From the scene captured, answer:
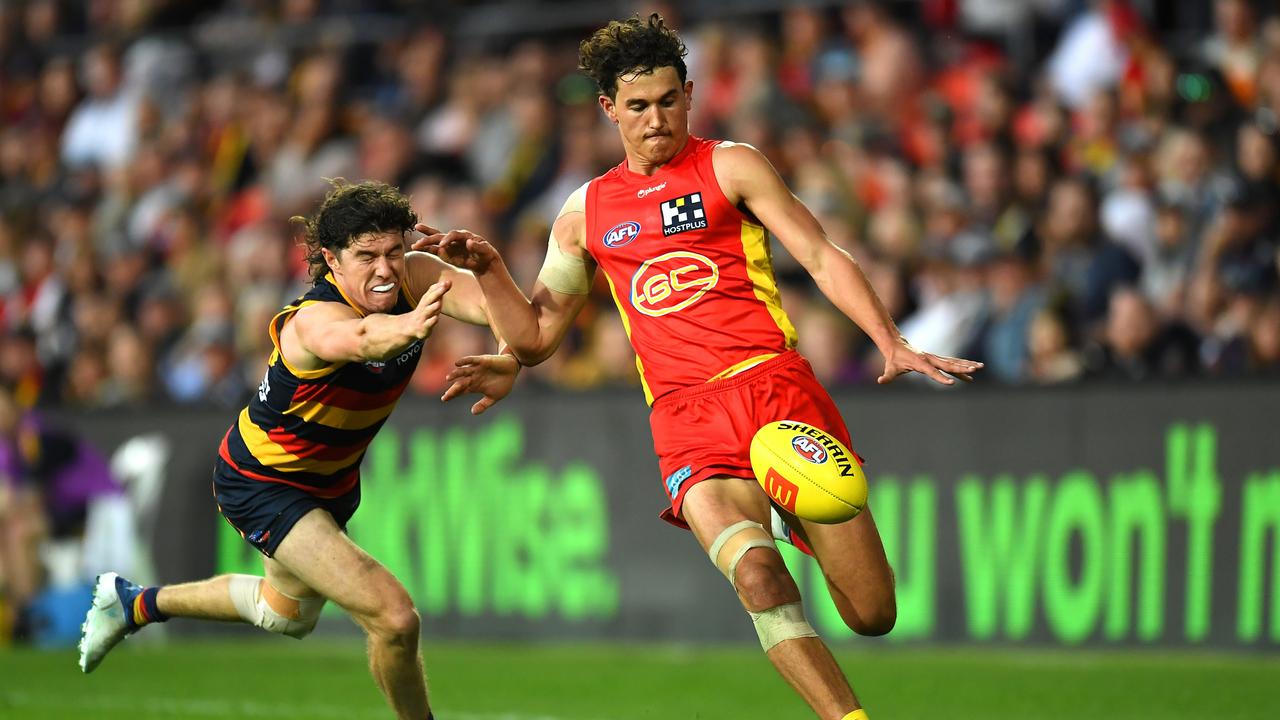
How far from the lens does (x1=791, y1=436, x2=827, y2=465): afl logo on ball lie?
21.5 feet

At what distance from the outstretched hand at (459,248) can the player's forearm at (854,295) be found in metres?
1.32

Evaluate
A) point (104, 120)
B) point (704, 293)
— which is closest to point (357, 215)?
point (704, 293)

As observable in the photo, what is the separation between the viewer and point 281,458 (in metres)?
7.85

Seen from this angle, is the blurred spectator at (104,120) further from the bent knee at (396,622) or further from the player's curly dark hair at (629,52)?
the player's curly dark hair at (629,52)

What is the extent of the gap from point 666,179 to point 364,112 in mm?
11438

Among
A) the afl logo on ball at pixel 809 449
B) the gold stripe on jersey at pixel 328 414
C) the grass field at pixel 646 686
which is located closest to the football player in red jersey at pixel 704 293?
the afl logo on ball at pixel 809 449

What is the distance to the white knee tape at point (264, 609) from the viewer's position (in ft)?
26.9

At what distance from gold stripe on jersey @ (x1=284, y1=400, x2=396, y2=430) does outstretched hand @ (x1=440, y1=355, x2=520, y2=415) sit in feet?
1.84

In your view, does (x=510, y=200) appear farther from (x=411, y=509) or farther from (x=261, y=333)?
(x=411, y=509)

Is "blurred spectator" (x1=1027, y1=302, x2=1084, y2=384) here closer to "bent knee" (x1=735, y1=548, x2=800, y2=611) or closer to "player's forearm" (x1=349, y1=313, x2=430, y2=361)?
"bent knee" (x1=735, y1=548, x2=800, y2=611)

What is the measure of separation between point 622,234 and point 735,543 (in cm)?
135

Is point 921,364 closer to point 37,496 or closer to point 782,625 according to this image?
point 782,625

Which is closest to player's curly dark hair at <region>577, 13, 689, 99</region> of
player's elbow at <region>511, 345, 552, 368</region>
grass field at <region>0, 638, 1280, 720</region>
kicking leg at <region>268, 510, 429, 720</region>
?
player's elbow at <region>511, 345, 552, 368</region>

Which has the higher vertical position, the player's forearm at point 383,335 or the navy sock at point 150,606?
the player's forearm at point 383,335
